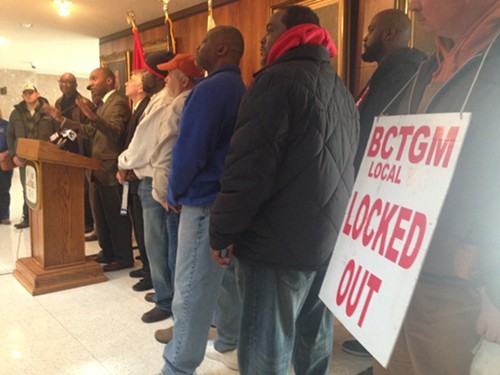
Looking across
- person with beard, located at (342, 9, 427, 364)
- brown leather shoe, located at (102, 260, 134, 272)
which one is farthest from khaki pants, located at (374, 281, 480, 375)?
brown leather shoe, located at (102, 260, 134, 272)

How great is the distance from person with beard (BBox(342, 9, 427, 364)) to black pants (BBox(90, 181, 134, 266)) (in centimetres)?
187

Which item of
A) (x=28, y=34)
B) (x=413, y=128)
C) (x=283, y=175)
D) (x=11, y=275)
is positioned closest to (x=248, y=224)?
(x=283, y=175)

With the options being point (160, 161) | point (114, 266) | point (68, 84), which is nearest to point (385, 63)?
point (160, 161)

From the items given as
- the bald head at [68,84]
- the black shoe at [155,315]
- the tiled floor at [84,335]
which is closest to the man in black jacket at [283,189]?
the tiled floor at [84,335]

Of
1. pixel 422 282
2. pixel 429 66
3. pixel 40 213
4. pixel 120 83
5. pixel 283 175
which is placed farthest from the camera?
pixel 120 83

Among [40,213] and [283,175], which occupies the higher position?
[283,175]

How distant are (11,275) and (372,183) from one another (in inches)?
120

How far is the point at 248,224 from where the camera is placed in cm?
116

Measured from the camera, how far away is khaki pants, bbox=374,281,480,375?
2.49ft

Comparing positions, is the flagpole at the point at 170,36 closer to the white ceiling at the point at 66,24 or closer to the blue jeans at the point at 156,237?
the white ceiling at the point at 66,24

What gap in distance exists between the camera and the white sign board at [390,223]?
2.01 feet

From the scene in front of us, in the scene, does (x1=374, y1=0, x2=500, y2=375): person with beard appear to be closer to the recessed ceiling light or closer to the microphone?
the microphone

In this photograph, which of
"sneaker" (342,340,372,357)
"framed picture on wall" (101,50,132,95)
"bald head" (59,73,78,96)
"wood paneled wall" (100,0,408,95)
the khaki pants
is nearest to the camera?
the khaki pants

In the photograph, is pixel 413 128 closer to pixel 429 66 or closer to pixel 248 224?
pixel 429 66
